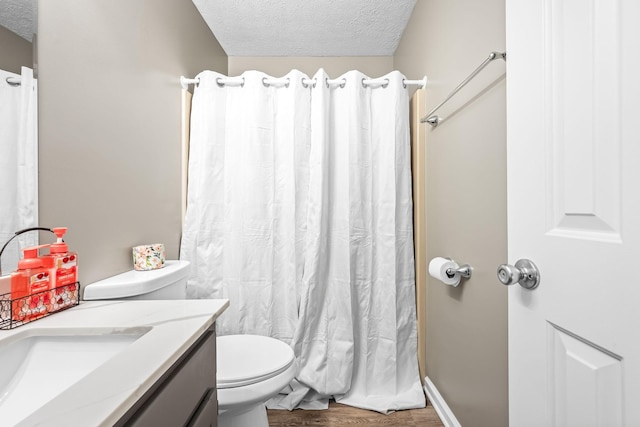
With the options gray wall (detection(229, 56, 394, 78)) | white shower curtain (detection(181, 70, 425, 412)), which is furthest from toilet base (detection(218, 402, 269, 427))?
gray wall (detection(229, 56, 394, 78))

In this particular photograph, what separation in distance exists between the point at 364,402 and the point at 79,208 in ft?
5.40

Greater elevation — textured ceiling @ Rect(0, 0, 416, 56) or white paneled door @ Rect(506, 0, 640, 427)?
textured ceiling @ Rect(0, 0, 416, 56)

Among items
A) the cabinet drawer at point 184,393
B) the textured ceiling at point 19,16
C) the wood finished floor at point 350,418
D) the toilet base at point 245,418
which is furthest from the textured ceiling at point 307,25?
the wood finished floor at point 350,418

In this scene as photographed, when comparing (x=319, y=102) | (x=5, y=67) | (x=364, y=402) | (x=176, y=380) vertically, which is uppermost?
(x=319, y=102)

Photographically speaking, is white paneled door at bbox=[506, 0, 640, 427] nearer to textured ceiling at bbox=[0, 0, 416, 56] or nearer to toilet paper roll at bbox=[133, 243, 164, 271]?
toilet paper roll at bbox=[133, 243, 164, 271]

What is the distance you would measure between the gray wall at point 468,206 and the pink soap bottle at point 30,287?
1352mm

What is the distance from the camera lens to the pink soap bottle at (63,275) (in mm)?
869

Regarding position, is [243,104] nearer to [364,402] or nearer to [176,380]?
[176,380]

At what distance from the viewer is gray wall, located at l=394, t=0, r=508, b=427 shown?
1.12 metres

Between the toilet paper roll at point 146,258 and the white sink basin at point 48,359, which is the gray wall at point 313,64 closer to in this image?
the toilet paper roll at point 146,258

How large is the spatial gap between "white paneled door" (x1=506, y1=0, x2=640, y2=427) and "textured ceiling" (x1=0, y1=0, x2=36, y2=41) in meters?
1.30

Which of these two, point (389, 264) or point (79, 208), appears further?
point (389, 264)

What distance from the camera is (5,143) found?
0.83 m

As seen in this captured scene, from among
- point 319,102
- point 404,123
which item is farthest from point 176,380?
point 404,123
